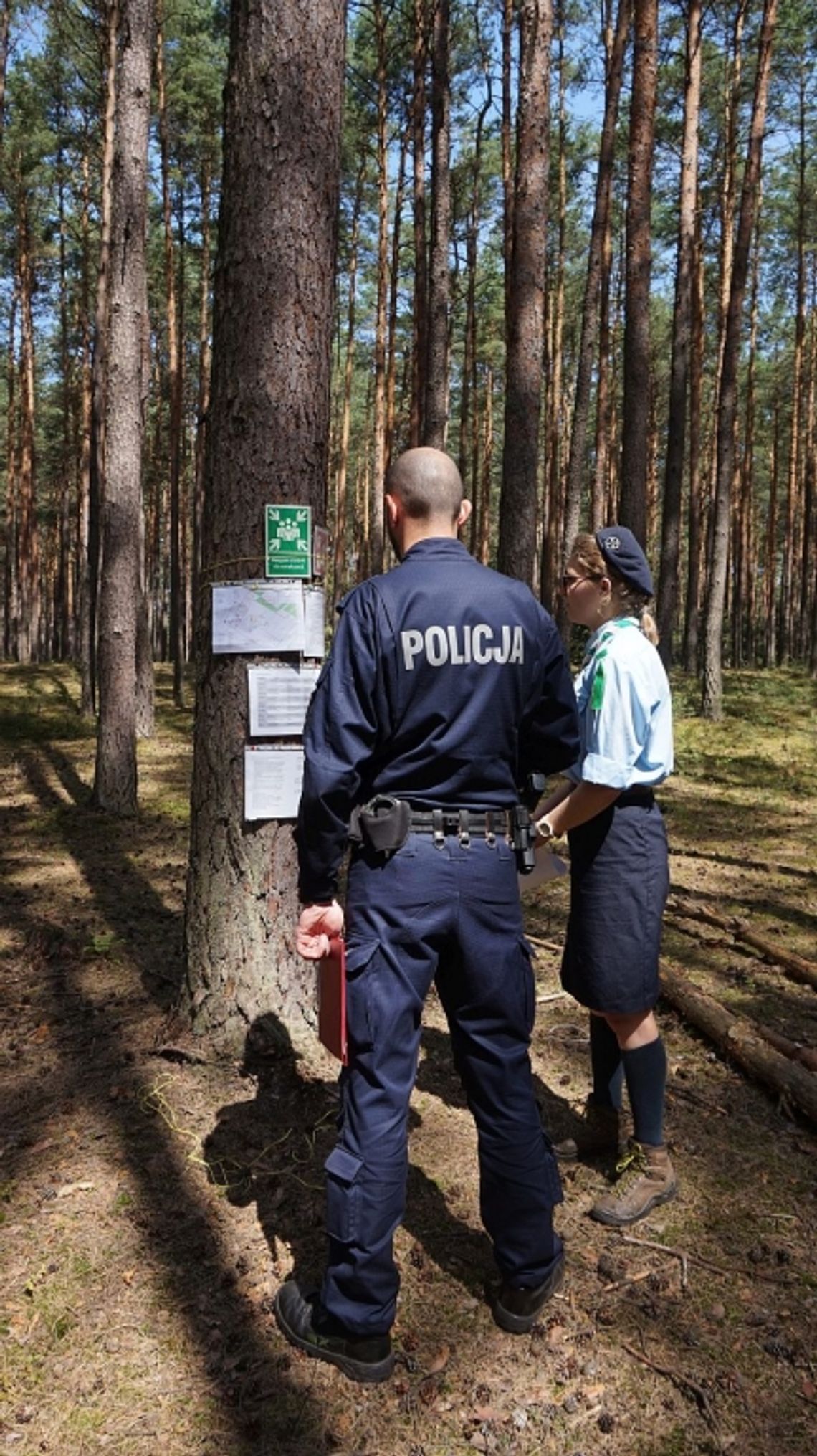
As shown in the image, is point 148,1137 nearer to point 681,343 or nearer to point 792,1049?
point 792,1049

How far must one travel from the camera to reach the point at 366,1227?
2.51 metres

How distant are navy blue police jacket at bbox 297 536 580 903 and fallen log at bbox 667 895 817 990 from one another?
3664mm

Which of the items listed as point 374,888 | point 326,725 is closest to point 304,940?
point 374,888

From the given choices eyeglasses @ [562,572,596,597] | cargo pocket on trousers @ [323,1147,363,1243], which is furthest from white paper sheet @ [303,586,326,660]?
cargo pocket on trousers @ [323,1147,363,1243]

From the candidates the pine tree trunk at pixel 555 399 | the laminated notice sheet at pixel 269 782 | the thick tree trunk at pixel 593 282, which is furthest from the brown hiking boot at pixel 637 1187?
the pine tree trunk at pixel 555 399

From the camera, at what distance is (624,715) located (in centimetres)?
309

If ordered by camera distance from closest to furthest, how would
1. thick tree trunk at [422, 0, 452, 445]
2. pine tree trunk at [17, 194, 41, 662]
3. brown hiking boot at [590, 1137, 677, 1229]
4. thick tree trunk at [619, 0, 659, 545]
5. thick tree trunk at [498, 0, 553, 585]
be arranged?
1. brown hiking boot at [590, 1137, 677, 1229]
2. thick tree trunk at [498, 0, 553, 585]
3. thick tree trunk at [619, 0, 659, 545]
4. thick tree trunk at [422, 0, 452, 445]
5. pine tree trunk at [17, 194, 41, 662]

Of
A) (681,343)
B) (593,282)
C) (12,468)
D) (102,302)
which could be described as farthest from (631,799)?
(12,468)

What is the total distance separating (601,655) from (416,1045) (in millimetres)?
1384

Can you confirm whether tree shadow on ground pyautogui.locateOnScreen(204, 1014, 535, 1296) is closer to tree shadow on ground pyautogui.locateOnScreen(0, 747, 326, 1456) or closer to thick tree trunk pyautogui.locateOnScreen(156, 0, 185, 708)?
tree shadow on ground pyautogui.locateOnScreen(0, 747, 326, 1456)

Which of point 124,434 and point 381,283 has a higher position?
point 381,283

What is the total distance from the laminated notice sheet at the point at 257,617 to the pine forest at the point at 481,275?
0.69 metres

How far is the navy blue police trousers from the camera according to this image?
2.53 m

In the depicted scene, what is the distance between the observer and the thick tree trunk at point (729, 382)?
611 inches
